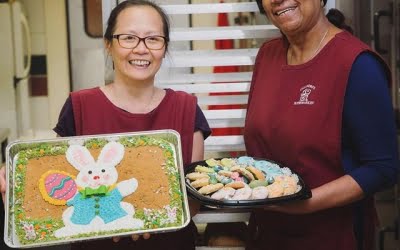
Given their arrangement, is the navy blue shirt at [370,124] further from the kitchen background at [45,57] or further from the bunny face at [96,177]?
the kitchen background at [45,57]

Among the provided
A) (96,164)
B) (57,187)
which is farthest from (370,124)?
(57,187)

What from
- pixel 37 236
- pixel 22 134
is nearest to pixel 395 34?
pixel 37 236

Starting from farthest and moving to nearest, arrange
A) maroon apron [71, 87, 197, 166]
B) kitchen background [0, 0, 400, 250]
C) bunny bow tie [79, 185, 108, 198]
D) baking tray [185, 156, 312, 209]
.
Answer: kitchen background [0, 0, 400, 250]
maroon apron [71, 87, 197, 166]
bunny bow tie [79, 185, 108, 198]
baking tray [185, 156, 312, 209]

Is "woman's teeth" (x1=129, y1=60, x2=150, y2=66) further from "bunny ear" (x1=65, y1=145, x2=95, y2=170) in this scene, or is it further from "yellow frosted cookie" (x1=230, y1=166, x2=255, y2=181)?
"yellow frosted cookie" (x1=230, y1=166, x2=255, y2=181)

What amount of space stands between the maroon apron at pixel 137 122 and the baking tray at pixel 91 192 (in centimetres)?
7

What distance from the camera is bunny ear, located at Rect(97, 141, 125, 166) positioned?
156 cm

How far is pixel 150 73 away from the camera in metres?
1.62

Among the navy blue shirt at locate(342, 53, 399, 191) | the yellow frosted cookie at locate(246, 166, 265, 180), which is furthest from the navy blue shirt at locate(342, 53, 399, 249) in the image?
the yellow frosted cookie at locate(246, 166, 265, 180)

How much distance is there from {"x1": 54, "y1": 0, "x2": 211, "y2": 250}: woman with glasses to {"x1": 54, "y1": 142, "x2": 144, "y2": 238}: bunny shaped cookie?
0.33ft

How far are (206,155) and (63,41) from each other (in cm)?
219

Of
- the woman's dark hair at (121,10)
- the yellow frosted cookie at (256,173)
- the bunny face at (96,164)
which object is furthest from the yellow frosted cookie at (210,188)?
the woman's dark hair at (121,10)

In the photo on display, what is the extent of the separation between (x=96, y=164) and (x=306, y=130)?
621 millimetres

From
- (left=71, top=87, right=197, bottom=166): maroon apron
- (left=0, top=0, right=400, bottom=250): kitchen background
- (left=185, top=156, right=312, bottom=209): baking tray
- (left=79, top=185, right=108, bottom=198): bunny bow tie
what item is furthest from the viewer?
(left=0, top=0, right=400, bottom=250): kitchen background

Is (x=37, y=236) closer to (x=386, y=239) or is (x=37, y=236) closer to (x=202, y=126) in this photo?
(x=202, y=126)
